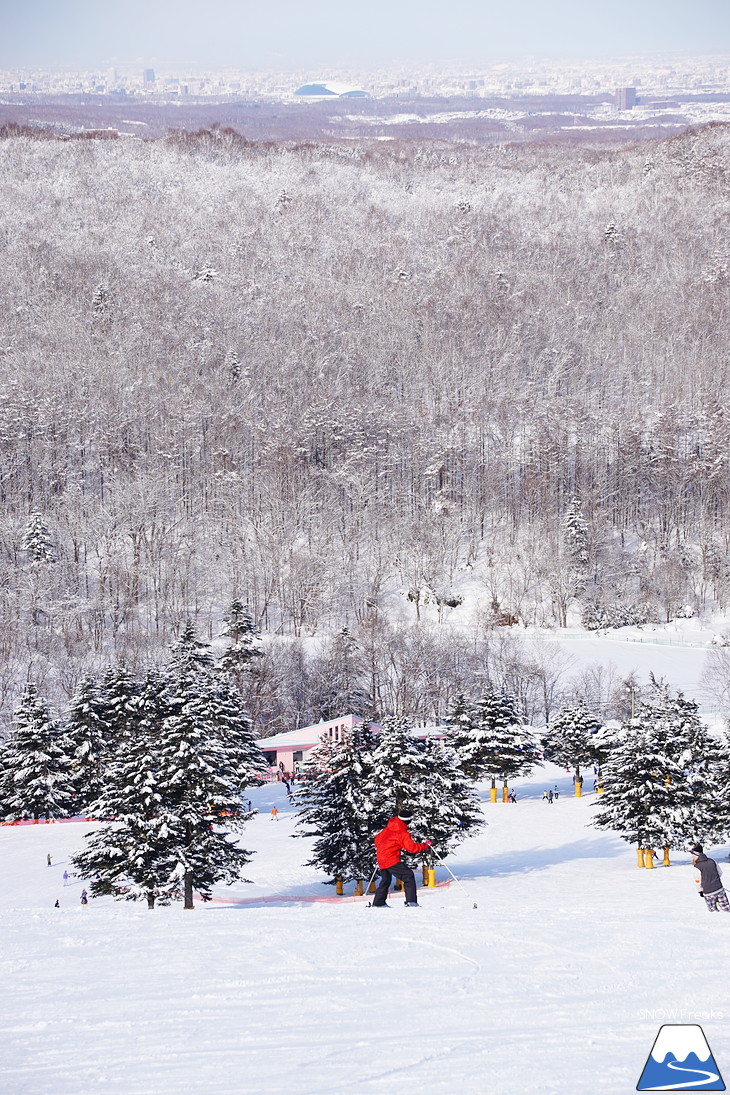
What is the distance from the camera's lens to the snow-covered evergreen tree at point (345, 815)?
23781 millimetres

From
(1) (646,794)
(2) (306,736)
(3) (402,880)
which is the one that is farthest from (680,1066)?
(2) (306,736)

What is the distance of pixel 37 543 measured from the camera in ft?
244

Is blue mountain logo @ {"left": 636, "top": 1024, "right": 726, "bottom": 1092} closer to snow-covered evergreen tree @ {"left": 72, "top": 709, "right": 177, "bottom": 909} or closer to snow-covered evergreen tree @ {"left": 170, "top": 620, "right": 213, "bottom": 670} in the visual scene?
snow-covered evergreen tree @ {"left": 72, "top": 709, "right": 177, "bottom": 909}

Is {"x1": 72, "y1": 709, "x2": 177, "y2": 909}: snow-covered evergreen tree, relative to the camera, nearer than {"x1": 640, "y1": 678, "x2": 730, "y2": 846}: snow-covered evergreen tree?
Yes

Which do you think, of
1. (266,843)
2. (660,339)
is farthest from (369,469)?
(266,843)

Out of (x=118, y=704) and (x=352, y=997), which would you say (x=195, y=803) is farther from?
(x=118, y=704)

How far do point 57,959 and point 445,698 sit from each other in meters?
49.2

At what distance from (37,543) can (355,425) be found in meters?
28.0

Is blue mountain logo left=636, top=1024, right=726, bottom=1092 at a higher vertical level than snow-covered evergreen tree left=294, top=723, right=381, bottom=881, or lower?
higher

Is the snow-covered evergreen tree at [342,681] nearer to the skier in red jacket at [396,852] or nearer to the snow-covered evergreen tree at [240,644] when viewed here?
the snow-covered evergreen tree at [240,644]

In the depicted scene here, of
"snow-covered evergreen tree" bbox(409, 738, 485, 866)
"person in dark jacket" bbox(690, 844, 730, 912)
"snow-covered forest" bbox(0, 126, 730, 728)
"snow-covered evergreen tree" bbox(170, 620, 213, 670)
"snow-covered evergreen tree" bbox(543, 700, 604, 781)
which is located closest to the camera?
"person in dark jacket" bbox(690, 844, 730, 912)

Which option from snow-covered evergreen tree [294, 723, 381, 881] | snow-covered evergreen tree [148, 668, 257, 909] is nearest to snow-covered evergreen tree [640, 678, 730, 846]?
snow-covered evergreen tree [294, 723, 381, 881]

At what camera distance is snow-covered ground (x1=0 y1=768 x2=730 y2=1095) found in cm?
609

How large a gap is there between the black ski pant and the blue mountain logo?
5777 millimetres
